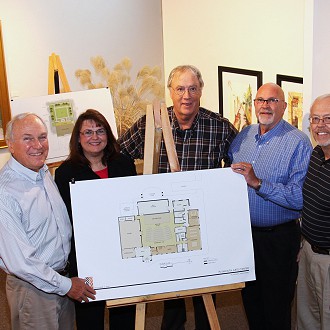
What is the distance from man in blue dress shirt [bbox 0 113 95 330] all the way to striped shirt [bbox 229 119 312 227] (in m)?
1.08

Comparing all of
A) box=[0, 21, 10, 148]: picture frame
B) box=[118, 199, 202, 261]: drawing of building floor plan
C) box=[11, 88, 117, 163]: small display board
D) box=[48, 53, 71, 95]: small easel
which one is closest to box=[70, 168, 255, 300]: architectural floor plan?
box=[118, 199, 202, 261]: drawing of building floor plan

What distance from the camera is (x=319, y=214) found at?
2.62m

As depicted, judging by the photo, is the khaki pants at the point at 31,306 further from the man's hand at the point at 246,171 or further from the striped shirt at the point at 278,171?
the striped shirt at the point at 278,171

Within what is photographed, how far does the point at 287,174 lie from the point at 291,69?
1769 mm

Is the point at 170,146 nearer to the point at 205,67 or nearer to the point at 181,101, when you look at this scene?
the point at 181,101

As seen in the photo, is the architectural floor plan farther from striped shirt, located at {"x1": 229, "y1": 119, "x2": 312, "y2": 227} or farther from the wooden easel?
the wooden easel

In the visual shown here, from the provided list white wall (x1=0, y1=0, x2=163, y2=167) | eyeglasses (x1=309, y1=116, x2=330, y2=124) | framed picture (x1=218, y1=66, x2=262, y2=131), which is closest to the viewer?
eyeglasses (x1=309, y1=116, x2=330, y2=124)

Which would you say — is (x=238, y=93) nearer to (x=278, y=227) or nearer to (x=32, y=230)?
(x=278, y=227)

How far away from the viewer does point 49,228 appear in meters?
2.39

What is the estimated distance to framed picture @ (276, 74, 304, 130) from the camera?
13.9 feet

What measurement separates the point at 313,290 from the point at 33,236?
1615mm

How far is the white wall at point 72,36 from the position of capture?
5.41m

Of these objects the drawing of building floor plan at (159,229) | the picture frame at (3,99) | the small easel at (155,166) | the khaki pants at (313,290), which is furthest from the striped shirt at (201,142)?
the picture frame at (3,99)

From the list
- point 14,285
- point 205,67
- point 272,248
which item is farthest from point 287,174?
point 205,67
